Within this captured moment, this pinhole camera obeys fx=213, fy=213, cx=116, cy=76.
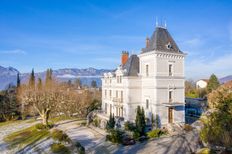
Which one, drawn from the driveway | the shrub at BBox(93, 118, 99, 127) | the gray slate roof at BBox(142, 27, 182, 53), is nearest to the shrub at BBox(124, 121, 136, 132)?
the driveway

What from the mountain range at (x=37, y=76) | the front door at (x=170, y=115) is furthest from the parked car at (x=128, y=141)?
the mountain range at (x=37, y=76)

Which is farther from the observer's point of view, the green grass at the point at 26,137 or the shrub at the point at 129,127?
the green grass at the point at 26,137

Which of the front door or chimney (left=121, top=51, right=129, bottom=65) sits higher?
chimney (left=121, top=51, right=129, bottom=65)

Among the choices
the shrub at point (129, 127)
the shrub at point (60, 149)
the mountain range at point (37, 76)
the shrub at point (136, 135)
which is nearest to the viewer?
the shrub at point (60, 149)

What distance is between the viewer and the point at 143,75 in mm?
31703

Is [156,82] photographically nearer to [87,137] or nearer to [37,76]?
[87,137]

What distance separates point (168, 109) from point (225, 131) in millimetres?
19543

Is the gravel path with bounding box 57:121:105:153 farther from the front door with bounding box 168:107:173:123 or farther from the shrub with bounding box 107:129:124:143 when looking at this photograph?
the front door with bounding box 168:107:173:123

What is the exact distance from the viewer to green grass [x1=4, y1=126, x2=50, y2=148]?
2788 centimetres

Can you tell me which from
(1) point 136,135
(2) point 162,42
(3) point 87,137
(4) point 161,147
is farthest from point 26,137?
(2) point 162,42

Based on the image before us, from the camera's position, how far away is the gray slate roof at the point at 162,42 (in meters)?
29.7

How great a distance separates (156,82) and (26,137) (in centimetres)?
2004

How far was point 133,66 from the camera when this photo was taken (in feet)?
109

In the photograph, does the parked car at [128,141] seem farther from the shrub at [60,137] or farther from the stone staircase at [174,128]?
the shrub at [60,137]
